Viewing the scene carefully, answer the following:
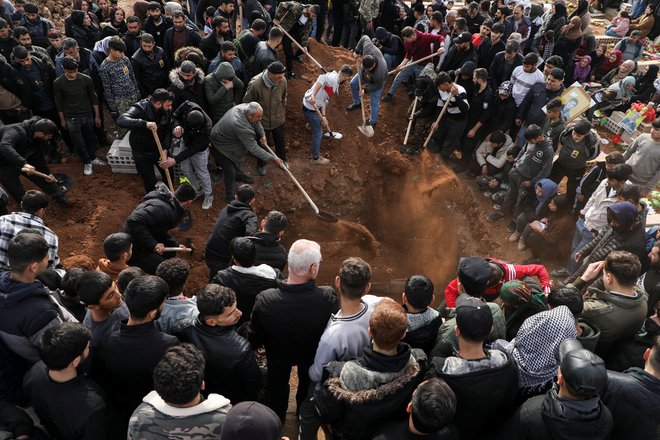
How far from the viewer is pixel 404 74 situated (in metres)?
9.80

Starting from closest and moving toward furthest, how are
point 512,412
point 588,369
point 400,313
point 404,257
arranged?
point 588,369
point 400,313
point 512,412
point 404,257

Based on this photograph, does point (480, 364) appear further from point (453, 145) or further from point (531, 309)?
point (453, 145)

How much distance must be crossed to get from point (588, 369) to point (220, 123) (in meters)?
5.67

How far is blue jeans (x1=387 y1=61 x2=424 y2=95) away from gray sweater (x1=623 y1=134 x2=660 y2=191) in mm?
4545

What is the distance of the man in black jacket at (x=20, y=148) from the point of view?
239 inches

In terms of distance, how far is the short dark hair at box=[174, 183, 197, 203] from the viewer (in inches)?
216

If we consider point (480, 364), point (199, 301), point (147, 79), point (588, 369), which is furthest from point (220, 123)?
point (588, 369)

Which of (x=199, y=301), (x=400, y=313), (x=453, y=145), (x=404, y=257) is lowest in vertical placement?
(x=404, y=257)

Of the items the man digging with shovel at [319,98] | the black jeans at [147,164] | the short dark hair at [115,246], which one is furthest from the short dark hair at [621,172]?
the black jeans at [147,164]

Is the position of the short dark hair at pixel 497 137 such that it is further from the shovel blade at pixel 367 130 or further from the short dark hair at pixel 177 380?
the short dark hair at pixel 177 380

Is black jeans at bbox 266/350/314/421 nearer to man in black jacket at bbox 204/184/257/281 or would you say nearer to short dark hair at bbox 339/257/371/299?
short dark hair at bbox 339/257/371/299

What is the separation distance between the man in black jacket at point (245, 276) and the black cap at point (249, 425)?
1.81 meters

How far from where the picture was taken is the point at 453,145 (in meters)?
8.70

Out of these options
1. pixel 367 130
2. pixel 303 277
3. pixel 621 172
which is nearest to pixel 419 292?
pixel 303 277
